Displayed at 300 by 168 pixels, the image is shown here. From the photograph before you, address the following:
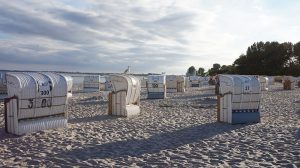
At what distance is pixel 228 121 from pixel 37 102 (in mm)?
5846

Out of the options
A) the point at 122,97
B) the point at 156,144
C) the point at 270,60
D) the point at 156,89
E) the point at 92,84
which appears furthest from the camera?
the point at 270,60

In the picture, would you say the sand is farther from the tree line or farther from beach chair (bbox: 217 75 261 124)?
the tree line

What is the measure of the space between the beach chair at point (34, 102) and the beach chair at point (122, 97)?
3.58 meters

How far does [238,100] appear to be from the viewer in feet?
42.4

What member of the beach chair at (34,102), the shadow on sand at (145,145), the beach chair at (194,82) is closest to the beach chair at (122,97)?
the beach chair at (34,102)

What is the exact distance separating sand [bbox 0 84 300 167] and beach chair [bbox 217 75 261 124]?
1.29 feet

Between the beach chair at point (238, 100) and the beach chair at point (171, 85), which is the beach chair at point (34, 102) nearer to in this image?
the beach chair at point (238, 100)

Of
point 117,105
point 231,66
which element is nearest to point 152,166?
point 117,105

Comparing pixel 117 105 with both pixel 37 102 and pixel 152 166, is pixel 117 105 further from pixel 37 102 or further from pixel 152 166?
pixel 152 166

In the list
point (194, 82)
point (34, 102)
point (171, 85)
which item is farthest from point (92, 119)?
point (194, 82)

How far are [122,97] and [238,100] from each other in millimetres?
4302

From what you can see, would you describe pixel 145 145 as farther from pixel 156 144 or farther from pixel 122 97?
pixel 122 97

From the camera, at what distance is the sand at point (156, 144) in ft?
24.9

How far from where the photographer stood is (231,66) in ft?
282
